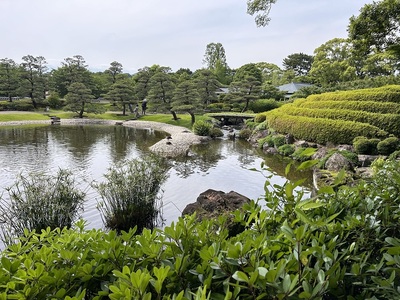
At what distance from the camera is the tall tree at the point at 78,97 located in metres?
31.0

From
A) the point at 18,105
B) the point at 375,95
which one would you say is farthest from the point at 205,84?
the point at 18,105

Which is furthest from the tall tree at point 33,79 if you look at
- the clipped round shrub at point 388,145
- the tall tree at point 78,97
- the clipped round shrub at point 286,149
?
the clipped round shrub at point 388,145

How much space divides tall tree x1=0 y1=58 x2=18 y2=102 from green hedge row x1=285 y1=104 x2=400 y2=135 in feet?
107

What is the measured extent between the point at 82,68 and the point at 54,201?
36657 millimetres

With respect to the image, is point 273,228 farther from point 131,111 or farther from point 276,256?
point 131,111

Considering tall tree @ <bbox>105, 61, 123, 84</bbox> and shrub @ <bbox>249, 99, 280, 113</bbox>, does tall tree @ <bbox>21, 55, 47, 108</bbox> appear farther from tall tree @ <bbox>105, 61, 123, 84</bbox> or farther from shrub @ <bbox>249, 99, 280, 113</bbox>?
shrub @ <bbox>249, 99, 280, 113</bbox>

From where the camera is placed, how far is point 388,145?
13.2 metres

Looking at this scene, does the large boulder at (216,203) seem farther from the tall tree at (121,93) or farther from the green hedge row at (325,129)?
the tall tree at (121,93)

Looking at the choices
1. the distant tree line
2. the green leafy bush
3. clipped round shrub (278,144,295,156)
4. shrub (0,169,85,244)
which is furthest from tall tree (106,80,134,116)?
shrub (0,169,85,244)

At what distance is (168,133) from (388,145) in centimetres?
1602

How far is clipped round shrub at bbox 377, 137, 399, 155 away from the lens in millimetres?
13141

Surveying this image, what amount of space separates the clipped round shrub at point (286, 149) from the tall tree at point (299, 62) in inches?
1872

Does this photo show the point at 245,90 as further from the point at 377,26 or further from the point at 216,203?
the point at 216,203

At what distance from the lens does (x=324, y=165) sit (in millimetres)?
12688
